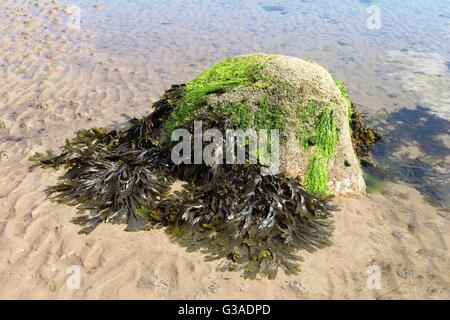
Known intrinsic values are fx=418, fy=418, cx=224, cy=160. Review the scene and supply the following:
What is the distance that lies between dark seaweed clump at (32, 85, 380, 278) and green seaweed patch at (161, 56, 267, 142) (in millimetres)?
246

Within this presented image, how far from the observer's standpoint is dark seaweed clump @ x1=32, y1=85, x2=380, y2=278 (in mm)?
4816

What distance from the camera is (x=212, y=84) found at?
6090 millimetres

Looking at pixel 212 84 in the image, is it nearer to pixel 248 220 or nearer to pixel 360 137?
pixel 248 220

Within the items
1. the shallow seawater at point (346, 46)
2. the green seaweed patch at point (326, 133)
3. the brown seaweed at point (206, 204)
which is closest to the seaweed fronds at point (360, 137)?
the shallow seawater at point (346, 46)

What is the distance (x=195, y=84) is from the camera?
6398mm

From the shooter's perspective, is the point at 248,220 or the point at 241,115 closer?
the point at 248,220

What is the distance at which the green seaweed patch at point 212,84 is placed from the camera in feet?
19.3

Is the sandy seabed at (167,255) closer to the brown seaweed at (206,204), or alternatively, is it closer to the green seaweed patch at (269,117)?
the brown seaweed at (206,204)

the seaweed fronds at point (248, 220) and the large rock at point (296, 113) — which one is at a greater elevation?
the large rock at point (296, 113)

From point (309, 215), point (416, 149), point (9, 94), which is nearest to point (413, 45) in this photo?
point (416, 149)

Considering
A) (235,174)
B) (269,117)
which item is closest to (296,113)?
(269,117)

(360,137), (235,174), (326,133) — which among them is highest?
(326,133)

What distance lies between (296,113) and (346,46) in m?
9.17

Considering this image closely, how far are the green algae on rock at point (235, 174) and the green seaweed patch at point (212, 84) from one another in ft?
0.06
